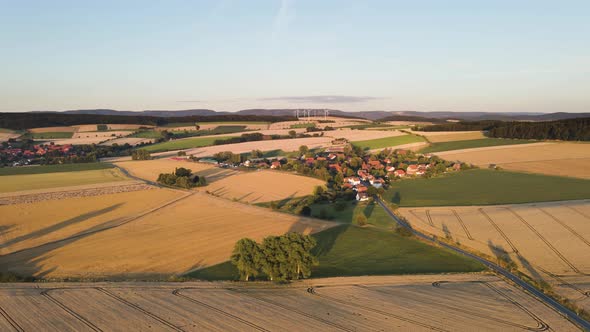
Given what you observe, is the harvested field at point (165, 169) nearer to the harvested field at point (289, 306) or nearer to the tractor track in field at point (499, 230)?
the tractor track in field at point (499, 230)

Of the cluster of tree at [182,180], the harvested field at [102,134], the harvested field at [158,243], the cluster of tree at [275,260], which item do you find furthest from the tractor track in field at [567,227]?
the harvested field at [102,134]

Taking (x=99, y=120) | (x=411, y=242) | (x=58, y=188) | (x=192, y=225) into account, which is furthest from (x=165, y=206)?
(x=99, y=120)

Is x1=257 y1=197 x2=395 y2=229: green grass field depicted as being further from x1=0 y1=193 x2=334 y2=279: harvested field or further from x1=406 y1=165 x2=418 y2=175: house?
x1=406 y1=165 x2=418 y2=175: house

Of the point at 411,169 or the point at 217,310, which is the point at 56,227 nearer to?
the point at 217,310

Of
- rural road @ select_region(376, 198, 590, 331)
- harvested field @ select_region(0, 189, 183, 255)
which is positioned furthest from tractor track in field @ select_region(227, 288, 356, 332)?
harvested field @ select_region(0, 189, 183, 255)

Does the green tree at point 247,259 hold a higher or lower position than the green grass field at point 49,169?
lower

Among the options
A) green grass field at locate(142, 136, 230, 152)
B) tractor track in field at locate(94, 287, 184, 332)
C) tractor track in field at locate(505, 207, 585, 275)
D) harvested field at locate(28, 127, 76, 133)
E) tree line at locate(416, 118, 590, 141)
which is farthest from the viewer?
harvested field at locate(28, 127, 76, 133)

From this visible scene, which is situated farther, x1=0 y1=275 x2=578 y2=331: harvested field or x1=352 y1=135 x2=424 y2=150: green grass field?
x1=352 y1=135 x2=424 y2=150: green grass field

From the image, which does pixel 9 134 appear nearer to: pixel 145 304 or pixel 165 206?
pixel 165 206
